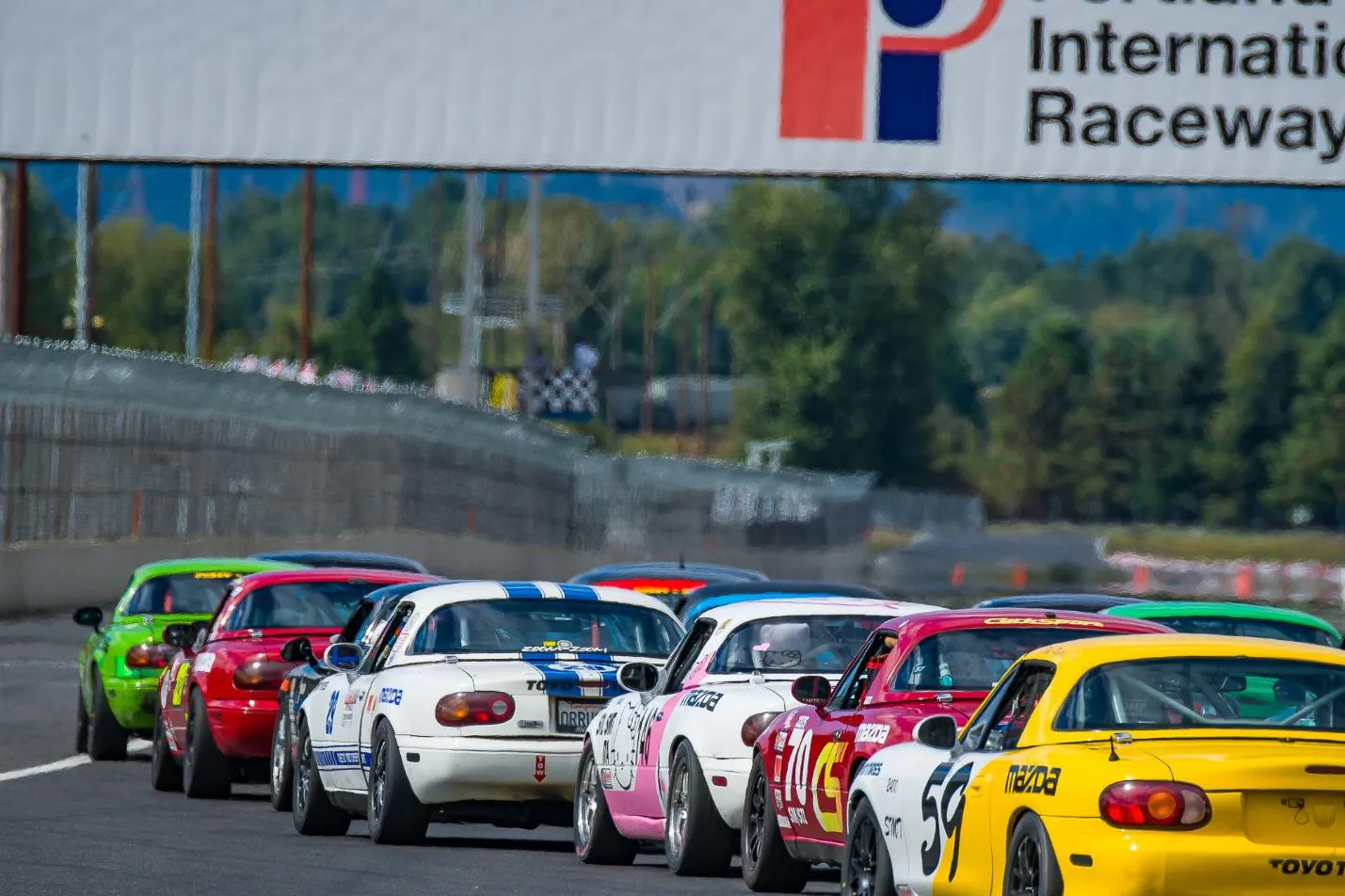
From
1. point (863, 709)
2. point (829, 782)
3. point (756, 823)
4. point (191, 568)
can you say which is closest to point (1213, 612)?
point (756, 823)

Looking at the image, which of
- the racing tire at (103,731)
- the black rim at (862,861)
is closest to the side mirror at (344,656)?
the black rim at (862,861)

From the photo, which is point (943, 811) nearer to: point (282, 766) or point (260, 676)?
point (282, 766)

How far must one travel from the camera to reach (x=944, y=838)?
9320mm

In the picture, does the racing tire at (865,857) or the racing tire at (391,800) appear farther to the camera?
the racing tire at (391,800)

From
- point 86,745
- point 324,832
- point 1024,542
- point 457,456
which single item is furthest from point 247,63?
point 1024,542

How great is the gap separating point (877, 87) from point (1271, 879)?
1887 centimetres

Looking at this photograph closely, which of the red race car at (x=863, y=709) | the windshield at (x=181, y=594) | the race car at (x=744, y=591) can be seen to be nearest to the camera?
the red race car at (x=863, y=709)

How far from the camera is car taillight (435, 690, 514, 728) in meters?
13.6

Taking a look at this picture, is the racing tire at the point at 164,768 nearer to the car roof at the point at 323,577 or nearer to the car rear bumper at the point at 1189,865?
the car roof at the point at 323,577

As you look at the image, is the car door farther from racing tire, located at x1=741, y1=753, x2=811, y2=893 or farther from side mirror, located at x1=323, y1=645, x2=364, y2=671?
side mirror, located at x1=323, y1=645, x2=364, y2=671

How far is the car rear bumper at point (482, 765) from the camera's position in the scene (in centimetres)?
1359

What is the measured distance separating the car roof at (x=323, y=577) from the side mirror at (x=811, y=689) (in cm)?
553

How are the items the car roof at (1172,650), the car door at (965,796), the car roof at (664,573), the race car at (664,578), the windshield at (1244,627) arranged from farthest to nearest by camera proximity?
the car roof at (664,573) < the race car at (664,578) < the windshield at (1244,627) < the car door at (965,796) < the car roof at (1172,650)

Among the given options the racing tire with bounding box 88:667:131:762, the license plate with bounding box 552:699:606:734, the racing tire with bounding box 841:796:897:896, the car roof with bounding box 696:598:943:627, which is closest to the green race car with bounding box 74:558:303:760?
the racing tire with bounding box 88:667:131:762
